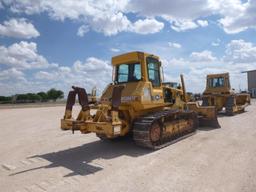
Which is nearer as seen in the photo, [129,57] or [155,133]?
[155,133]

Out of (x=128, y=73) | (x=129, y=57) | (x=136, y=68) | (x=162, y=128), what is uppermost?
(x=129, y=57)

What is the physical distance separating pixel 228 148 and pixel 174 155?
1.80 m

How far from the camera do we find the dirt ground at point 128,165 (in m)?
5.26

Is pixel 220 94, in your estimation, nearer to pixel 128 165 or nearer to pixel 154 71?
pixel 154 71

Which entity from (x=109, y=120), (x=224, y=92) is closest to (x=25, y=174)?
(x=109, y=120)

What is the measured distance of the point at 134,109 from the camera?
27.9ft

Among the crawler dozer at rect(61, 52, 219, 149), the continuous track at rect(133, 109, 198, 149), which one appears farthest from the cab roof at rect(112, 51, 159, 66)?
the continuous track at rect(133, 109, 198, 149)

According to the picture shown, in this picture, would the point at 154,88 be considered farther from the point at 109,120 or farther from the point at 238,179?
the point at 238,179

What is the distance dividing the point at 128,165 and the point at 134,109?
229 centimetres

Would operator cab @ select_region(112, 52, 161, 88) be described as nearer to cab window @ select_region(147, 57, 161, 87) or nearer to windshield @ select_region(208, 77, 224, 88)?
cab window @ select_region(147, 57, 161, 87)

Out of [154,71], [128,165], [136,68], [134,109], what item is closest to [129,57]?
[136,68]

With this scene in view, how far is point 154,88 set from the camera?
898cm

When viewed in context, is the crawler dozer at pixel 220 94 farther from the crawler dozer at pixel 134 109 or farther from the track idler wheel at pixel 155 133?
the track idler wheel at pixel 155 133

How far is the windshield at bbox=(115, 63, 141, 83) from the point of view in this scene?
899 cm
